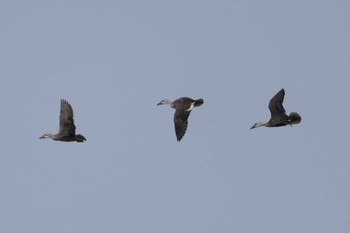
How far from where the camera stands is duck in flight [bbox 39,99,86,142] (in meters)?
54.1

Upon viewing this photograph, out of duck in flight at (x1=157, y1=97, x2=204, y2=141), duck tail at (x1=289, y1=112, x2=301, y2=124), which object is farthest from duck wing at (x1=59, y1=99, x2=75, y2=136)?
duck tail at (x1=289, y1=112, x2=301, y2=124)

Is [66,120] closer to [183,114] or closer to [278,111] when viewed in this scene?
[183,114]

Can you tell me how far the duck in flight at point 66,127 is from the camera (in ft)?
178

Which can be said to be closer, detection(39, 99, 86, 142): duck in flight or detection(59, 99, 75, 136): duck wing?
detection(39, 99, 86, 142): duck in flight

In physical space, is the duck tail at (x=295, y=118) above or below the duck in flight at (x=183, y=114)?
below

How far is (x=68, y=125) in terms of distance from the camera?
2148 inches

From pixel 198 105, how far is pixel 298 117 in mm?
6057

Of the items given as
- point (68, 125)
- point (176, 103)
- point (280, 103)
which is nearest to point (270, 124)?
point (280, 103)

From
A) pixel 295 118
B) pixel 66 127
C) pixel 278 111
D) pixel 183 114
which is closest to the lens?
pixel 295 118

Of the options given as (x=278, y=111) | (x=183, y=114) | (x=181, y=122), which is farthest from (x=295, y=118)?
(x=181, y=122)

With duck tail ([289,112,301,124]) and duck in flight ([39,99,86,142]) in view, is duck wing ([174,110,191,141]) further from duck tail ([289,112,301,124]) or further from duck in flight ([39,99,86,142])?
A: duck tail ([289,112,301,124])

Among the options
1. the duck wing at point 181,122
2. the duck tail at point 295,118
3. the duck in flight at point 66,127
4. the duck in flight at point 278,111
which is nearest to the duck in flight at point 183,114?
the duck wing at point 181,122

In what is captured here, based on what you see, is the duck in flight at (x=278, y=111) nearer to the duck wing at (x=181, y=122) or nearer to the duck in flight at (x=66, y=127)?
the duck wing at (x=181, y=122)

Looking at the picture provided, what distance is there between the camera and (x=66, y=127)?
54500 millimetres
